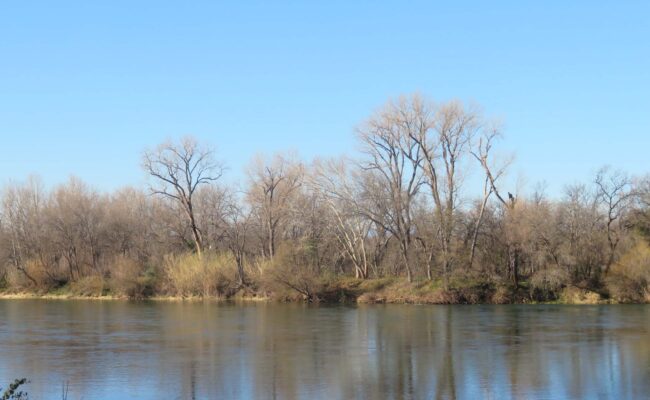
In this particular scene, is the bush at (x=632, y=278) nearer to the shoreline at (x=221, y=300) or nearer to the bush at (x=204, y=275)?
the shoreline at (x=221, y=300)

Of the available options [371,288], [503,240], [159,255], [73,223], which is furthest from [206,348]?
[73,223]

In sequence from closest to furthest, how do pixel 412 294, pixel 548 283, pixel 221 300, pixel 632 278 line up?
pixel 632 278 < pixel 548 283 < pixel 412 294 < pixel 221 300

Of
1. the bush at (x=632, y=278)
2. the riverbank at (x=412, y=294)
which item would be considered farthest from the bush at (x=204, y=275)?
the bush at (x=632, y=278)

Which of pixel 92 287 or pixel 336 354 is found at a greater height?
pixel 92 287

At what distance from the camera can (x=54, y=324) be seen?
3988cm

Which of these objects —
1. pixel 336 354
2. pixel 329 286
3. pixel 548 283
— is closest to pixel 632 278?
pixel 548 283

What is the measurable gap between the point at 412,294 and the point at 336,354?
28.9m

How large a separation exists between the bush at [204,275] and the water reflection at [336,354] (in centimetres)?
1612

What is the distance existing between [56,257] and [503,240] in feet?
144

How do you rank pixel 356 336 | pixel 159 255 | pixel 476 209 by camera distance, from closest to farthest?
pixel 356 336 → pixel 476 209 → pixel 159 255

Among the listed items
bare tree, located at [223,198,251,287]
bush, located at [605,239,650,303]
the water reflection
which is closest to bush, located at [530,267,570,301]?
bush, located at [605,239,650,303]

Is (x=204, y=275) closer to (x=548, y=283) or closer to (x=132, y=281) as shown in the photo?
(x=132, y=281)

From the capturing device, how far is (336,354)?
26891mm

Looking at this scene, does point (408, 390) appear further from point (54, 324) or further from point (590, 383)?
point (54, 324)
